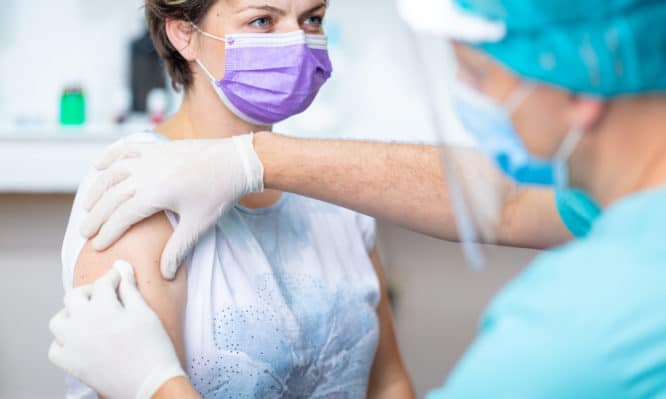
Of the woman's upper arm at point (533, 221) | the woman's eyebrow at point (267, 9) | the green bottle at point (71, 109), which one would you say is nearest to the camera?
the woman's upper arm at point (533, 221)

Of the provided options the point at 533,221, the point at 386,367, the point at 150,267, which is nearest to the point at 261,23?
the point at 150,267

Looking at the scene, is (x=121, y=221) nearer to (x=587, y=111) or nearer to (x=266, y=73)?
(x=266, y=73)

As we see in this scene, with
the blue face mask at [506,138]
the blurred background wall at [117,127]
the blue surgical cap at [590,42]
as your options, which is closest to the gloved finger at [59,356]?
the blue face mask at [506,138]

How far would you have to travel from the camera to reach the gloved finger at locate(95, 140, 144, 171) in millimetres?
1611

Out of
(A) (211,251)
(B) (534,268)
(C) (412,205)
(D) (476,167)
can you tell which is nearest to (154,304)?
(A) (211,251)

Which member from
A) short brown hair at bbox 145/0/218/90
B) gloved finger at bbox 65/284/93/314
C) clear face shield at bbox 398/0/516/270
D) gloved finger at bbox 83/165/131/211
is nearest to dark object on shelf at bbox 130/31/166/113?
short brown hair at bbox 145/0/218/90

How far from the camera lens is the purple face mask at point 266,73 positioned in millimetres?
1735

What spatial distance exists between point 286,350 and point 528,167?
743mm

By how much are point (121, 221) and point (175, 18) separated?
1.48 feet

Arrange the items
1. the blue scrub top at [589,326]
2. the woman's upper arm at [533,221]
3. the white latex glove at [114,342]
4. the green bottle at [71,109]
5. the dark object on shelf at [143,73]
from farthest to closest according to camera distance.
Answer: the dark object on shelf at [143,73]
the green bottle at [71,109]
the woman's upper arm at [533,221]
the white latex glove at [114,342]
the blue scrub top at [589,326]

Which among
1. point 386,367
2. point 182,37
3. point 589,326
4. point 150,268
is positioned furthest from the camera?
point 386,367

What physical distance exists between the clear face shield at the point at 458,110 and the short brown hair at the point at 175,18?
0.74m

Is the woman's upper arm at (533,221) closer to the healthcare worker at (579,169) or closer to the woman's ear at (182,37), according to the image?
the healthcare worker at (579,169)

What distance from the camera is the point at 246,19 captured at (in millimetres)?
1732
